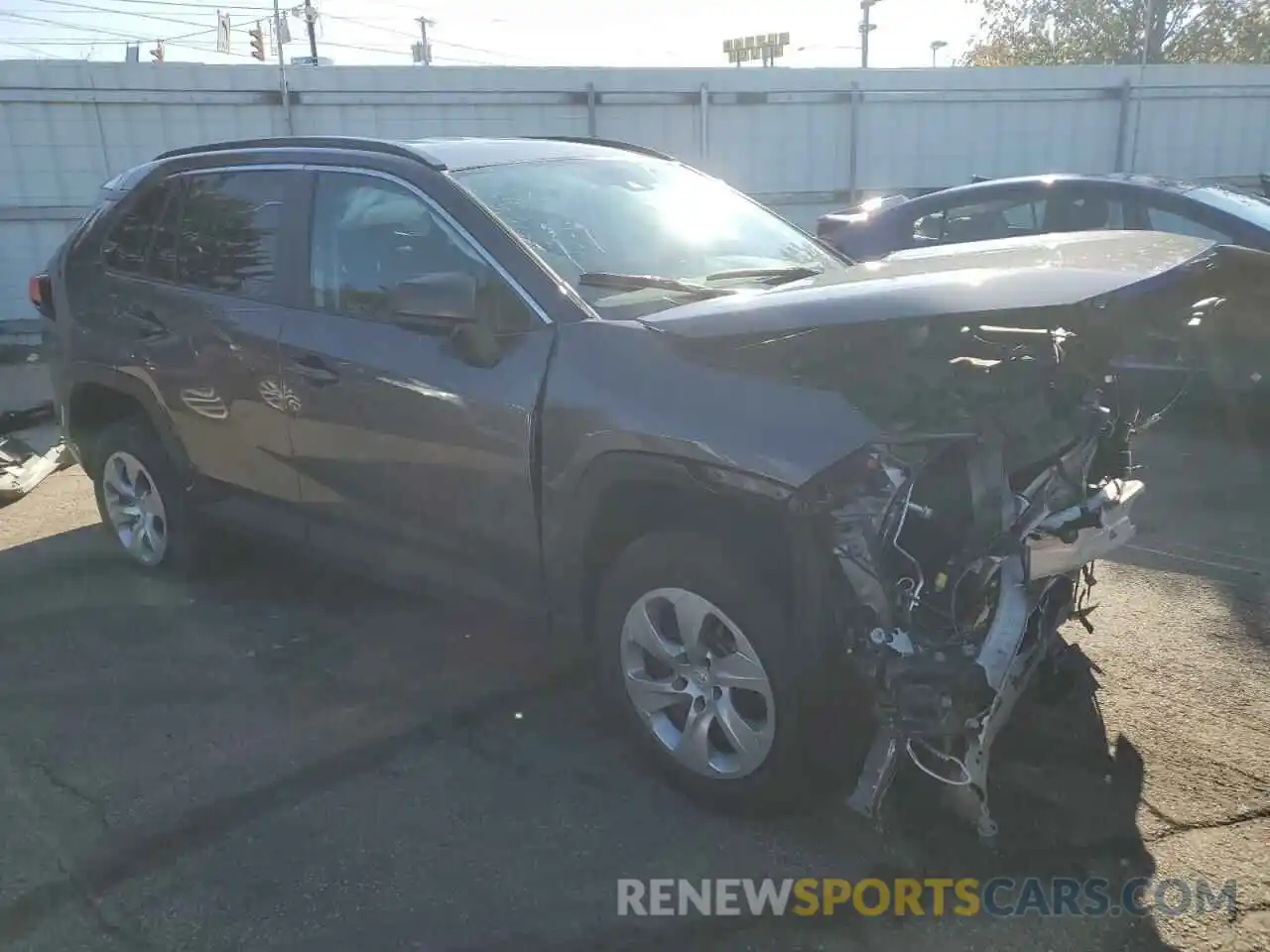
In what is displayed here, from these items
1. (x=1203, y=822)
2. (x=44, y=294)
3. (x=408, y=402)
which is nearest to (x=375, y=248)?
(x=408, y=402)

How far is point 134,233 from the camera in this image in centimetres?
506

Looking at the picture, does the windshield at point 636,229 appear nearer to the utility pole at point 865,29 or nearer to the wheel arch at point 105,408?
the wheel arch at point 105,408

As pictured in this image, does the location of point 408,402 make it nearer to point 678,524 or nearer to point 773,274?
point 678,524

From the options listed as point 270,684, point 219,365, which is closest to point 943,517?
point 270,684

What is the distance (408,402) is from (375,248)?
66 centimetres

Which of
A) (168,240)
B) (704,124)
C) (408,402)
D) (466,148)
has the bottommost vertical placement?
(408,402)

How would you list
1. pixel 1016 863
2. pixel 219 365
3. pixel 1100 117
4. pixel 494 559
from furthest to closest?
pixel 1100 117 < pixel 219 365 < pixel 494 559 < pixel 1016 863

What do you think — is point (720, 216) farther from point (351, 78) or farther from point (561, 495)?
point (351, 78)

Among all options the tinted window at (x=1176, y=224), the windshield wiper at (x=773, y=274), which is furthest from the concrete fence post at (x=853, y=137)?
the windshield wiper at (x=773, y=274)

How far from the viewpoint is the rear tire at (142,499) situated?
199 inches

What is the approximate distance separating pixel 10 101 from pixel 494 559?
11.5m

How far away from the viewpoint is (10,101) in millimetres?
12109

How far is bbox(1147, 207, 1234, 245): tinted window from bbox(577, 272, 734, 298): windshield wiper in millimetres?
4633

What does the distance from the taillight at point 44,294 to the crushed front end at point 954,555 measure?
171 inches
